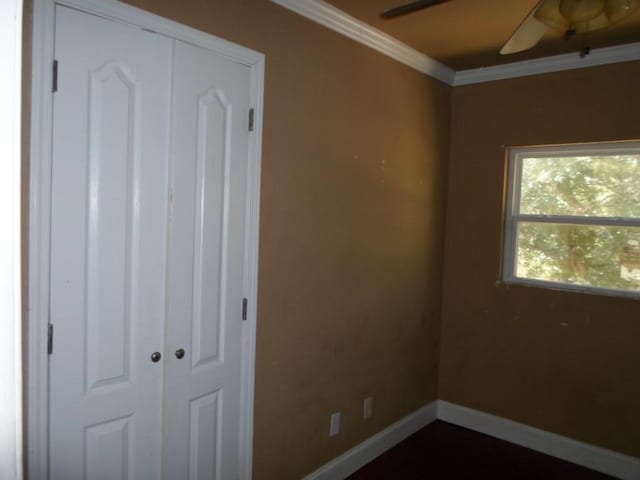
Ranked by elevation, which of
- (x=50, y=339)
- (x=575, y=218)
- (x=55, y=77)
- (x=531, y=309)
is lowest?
(x=531, y=309)

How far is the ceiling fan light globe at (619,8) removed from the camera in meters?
1.42

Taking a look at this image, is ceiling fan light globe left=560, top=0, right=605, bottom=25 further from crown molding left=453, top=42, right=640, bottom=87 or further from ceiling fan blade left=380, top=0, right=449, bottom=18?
crown molding left=453, top=42, right=640, bottom=87

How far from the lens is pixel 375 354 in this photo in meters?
2.97

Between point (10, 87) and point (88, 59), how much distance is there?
3.59 feet

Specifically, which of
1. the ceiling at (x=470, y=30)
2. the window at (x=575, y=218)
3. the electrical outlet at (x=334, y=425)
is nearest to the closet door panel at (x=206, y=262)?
the electrical outlet at (x=334, y=425)

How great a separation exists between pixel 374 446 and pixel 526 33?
252 centimetres

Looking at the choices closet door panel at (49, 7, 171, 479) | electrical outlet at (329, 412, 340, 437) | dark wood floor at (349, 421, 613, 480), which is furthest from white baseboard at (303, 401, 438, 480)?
closet door panel at (49, 7, 171, 479)

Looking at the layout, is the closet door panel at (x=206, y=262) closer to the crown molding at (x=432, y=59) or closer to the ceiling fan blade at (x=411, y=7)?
the crown molding at (x=432, y=59)

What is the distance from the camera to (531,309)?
128 inches

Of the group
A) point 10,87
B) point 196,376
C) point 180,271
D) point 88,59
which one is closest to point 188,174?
point 180,271

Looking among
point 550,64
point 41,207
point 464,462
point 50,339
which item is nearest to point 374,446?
point 464,462

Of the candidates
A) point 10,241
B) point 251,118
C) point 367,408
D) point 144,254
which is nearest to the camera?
point 10,241

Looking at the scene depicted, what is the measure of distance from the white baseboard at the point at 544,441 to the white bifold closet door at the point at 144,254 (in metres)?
2.11

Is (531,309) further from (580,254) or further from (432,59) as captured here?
(432,59)
